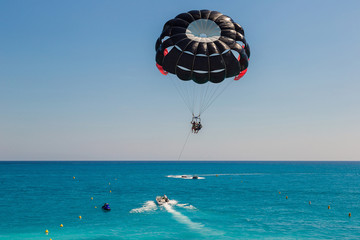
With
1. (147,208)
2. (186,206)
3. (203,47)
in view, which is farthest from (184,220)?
(203,47)

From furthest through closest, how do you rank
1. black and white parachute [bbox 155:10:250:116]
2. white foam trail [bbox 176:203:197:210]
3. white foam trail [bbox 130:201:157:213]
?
white foam trail [bbox 176:203:197:210], white foam trail [bbox 130:201:157:213], black and white parachute [bbox 155:10:250:116]

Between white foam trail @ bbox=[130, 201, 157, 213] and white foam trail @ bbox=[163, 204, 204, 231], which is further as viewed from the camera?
white foam trail @ bbox=[130, 201, 157, 213]

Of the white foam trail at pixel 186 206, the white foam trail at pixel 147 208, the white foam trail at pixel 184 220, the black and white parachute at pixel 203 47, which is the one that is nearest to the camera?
the black and white parachute at pixel 203 47

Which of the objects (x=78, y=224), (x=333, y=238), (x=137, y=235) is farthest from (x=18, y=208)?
(x=333, y=238)

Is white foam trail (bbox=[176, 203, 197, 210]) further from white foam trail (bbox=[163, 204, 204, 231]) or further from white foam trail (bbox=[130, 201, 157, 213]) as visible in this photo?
white foam trail (bbox=[130, 201, 157, 213])

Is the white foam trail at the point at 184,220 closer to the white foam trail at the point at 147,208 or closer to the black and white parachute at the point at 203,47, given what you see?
the white foam trail at the point at 147,208

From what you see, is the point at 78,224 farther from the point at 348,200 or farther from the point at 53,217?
the point at 348,200

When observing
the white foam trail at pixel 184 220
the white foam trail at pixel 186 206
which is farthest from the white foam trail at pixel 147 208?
the white foam trail at pixel 186 206

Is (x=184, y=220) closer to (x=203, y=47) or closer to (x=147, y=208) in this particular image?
(x=147, y=208)

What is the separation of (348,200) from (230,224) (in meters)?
39.9

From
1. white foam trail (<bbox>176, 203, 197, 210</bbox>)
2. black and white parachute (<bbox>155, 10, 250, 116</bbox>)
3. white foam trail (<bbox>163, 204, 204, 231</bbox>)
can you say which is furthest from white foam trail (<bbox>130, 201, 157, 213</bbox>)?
black and white parachute (<bbox>155, 10, 250, 116</bbox>)

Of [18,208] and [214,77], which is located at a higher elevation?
[214,77]

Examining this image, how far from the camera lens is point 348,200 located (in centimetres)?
6450

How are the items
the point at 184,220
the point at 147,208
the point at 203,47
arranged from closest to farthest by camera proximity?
the point at 203,47 < the point at 184,220 < the point at 147,208
